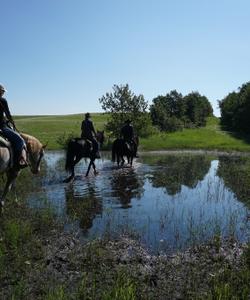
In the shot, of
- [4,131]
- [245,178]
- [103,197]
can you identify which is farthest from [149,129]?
[4,131]

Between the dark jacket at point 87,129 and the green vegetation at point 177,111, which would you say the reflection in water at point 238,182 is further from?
the green vegetation at point 177,111

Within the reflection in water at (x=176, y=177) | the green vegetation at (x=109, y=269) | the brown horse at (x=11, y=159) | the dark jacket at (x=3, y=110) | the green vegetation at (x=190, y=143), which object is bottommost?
the green vegetation at (x=190, y=143)

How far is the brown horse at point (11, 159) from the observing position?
1137cm

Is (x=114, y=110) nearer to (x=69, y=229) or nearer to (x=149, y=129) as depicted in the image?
(x=149, y=129)

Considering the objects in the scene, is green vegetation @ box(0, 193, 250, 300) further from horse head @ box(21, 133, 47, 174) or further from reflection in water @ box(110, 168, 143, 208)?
reflection in water @ box(110, 168, 143, 208)

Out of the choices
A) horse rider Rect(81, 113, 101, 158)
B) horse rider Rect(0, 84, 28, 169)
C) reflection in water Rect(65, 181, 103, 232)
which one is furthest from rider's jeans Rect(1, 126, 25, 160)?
horse rider Rect(81, 113, 101, 158)

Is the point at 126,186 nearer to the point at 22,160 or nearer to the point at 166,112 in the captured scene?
→ the point at 22,160

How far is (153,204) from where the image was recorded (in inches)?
563

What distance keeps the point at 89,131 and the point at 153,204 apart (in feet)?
27.2

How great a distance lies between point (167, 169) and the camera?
25.1m

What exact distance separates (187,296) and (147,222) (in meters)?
4.97

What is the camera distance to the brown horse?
37.3ft

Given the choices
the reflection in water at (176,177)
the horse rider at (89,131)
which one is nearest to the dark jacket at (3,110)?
the reflection in water at (176,177)

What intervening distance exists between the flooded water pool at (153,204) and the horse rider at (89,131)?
5.08 ft
